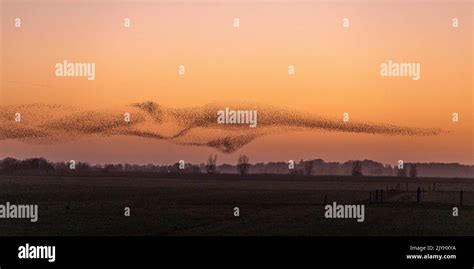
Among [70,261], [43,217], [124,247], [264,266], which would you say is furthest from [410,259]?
[43,217]

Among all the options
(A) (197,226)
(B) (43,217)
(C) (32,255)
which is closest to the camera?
(C) (32,255)

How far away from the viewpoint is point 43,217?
48438 mm

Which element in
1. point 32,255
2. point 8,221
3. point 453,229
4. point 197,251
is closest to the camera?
point 32,255

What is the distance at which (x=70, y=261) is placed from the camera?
25953 mm

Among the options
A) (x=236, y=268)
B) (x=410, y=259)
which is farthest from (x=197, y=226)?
(x=410, y=259)

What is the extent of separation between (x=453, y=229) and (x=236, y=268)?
57.8ft

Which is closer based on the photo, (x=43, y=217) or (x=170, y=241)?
(x=170, y=241)

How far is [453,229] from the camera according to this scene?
125 ft

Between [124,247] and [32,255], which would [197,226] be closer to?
[124,247]

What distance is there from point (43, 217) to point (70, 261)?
78.0 feet

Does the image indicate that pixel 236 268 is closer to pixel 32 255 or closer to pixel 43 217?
pixel 32 255

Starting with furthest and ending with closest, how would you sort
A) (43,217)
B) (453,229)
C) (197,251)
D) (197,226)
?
(43,217), (197,226), (453,229), (197,251)

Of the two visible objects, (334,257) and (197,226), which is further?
(197,226)

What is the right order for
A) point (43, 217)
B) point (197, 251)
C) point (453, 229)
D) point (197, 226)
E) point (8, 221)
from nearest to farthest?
point (197, 251), point (8, 221), point (453, 229), point (197, 226), point (43, 217)
